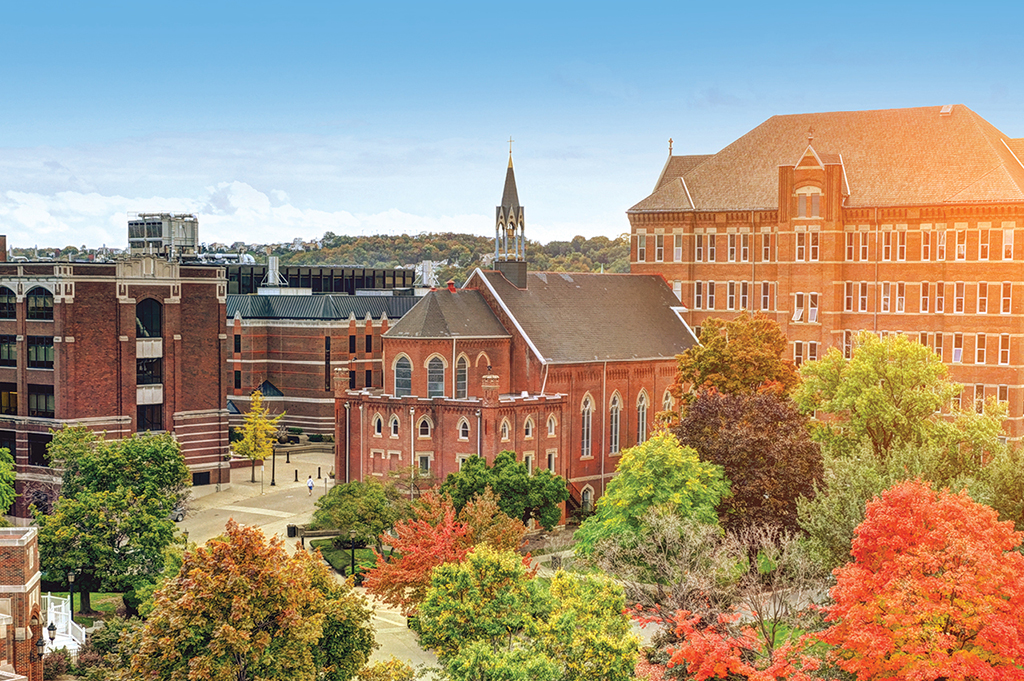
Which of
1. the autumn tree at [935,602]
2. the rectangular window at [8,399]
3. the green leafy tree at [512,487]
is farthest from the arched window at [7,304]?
the autumn tree at [935,602]

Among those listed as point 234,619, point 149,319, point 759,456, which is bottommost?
point 234,619

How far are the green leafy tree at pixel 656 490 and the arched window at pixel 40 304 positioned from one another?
3871 cm

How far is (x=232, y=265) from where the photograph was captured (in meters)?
143

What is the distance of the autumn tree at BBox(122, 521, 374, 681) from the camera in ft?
107

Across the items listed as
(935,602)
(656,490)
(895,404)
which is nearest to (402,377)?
(656,490)

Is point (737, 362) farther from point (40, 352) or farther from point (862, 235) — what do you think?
point (40, 352)

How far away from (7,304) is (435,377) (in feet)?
89.8

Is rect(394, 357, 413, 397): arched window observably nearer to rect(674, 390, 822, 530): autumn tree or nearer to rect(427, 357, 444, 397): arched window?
rect(427, 357, 444, 397): arched window

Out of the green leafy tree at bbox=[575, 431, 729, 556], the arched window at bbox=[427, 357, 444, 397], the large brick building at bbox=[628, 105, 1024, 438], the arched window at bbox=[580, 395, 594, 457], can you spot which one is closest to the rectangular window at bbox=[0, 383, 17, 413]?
the arched window at bbox=[427, 357, 444, 397]

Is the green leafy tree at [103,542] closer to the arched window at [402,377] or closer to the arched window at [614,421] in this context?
the arched window at [402,377]

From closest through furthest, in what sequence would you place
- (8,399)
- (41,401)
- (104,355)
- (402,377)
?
1. (402,377)
2. (41,401)
3. (104,355)
4. (8,399)

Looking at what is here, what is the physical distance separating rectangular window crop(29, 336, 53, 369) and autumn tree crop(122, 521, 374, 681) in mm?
50380

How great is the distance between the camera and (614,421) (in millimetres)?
84812

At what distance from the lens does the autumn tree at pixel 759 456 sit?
200 ft
